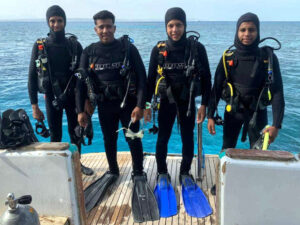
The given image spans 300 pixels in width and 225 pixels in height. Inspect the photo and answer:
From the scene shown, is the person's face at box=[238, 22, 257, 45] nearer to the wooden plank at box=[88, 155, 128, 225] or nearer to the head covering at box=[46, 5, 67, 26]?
the head covering at box=[46, 5, 67, 26]

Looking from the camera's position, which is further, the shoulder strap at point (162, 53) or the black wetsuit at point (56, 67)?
the black wetsuit at point (56, 67)

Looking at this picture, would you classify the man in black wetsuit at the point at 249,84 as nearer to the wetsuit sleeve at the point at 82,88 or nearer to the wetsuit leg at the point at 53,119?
the wetsuit sleeve at the point at 82,88

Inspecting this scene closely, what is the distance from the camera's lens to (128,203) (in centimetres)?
325

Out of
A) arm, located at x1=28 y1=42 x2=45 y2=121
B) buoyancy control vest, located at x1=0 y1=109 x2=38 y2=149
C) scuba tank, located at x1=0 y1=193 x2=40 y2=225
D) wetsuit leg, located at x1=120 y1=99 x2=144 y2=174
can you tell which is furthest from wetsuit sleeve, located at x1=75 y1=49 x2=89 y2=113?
scuba tank, located at x1=0 y1=193 x2=40 y2=225

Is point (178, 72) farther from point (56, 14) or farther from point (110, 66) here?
point (56, 14)

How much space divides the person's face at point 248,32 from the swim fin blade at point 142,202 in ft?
7.15

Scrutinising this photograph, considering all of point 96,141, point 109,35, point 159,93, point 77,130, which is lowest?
point 96,141

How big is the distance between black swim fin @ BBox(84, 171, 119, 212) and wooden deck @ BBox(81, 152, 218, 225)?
0.21ft

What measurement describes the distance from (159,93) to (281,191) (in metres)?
1.77

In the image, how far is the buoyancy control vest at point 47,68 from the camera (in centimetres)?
339

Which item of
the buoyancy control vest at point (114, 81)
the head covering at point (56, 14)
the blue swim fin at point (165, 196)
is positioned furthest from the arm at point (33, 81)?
the blue swim fin at point (165, 196)

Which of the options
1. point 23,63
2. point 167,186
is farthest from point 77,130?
point 23,63

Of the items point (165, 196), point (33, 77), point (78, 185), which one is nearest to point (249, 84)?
point (165, 196)

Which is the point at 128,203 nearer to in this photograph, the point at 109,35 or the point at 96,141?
the point at 109,35
